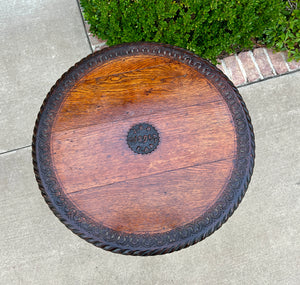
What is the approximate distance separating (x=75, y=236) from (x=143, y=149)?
128cm

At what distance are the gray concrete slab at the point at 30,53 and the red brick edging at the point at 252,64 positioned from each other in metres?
0.24

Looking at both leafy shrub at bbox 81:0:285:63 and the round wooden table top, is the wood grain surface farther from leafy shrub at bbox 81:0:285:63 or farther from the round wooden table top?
Answer: leafy shrub at bbox 81:0:285:63

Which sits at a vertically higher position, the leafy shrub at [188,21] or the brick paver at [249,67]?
the leafy shrub at [188,21]

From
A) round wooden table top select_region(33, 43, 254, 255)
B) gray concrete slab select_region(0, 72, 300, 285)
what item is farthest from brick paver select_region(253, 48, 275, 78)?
round wooden table top select_region(33, 43, 254, 255)

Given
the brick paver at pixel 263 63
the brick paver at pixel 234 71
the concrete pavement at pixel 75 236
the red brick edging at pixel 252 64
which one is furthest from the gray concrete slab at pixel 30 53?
the brick paver at pixel 263 63

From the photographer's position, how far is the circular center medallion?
6.44 ft

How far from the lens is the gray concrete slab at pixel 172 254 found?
2.61 metres

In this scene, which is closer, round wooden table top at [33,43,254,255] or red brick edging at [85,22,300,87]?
round wooden table top at [33,43,254,255]

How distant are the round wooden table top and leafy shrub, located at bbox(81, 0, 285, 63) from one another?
1.94 feet

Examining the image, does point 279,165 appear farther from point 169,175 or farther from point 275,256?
point 169,175

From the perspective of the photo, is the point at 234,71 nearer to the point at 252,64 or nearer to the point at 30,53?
the point at 252,64

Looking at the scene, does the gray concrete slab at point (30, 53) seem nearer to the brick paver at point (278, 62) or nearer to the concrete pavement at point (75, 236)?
the concrete pavement at point (75, 236)

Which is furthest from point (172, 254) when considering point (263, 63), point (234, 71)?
point (263, 63)

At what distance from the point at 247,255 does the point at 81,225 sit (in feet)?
5.59
